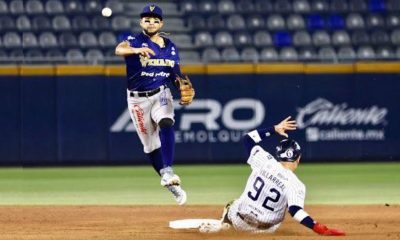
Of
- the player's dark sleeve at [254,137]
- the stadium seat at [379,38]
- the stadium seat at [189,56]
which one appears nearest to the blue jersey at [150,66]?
the player's dark sleeve at [254,137]

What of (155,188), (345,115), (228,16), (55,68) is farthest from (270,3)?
(155,188)

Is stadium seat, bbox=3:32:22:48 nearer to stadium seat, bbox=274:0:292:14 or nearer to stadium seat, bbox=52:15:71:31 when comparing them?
stadium seat, bbox=52:15:71:31

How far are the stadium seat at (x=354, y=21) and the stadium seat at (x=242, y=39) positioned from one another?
6.48 feet

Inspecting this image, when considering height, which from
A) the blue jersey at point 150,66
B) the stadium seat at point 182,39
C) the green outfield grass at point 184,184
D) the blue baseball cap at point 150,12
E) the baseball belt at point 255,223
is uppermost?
the blue baseball cap at point 150,12

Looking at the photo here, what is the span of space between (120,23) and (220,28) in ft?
6.16

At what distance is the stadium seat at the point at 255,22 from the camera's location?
1969cm

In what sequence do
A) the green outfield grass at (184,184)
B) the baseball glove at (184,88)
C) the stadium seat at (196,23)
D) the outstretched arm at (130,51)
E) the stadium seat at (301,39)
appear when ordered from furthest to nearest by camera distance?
the stadium seat at (196,23)
the stadium seat at (301,39)
the green outfield grass at (184,184)
the baseball glove at (184,88)
the outstretched arm at (130,51)

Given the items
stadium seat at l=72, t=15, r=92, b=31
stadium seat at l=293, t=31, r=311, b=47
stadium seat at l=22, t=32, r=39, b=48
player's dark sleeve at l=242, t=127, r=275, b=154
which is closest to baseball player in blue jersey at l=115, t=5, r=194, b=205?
player's dark sleeve at l=242, t=127, r=275, b=154

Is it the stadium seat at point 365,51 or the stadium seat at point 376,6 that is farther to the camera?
the stadium seat at point 376,6

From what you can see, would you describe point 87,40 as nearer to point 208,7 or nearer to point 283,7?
point 208,7

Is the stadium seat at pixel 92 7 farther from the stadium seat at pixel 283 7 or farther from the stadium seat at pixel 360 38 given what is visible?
the stadium seat at pixel 360 38

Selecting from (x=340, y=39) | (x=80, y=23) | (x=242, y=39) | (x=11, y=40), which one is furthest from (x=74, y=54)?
(x=340, y=39)

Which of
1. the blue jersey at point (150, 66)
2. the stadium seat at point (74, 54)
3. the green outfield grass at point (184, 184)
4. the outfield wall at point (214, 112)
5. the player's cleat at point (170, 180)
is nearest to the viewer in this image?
the player's cleat at point (170, 180)

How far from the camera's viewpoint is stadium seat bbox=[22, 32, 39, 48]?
1838 cm
